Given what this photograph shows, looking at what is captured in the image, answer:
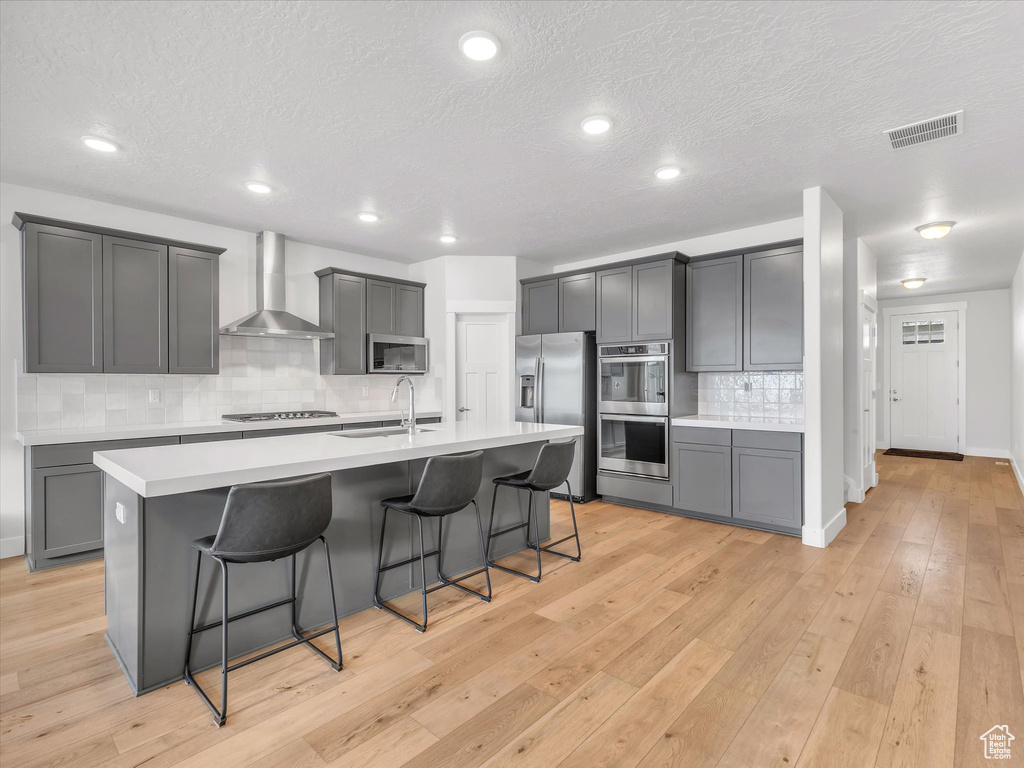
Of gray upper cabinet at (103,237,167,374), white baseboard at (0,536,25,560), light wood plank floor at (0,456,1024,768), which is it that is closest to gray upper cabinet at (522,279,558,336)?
light wood plank floor at (0,456,1024,768)

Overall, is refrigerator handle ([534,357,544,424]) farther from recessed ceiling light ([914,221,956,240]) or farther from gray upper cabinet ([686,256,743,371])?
recessed ceiling light ([914,221,956,240])

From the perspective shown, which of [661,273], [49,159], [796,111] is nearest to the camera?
[796,111]

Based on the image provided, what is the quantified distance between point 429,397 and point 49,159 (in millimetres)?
3717

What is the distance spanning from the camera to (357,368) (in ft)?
17.4

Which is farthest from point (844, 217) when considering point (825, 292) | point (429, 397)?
point (429, 397)

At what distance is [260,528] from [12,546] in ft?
10.3

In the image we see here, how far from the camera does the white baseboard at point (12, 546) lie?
365 centimetres

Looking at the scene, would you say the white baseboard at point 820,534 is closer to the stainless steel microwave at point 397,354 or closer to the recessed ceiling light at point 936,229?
Answer: the recessed ceiling light at point 936,229

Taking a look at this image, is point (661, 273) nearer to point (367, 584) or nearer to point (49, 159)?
point (367, 584)

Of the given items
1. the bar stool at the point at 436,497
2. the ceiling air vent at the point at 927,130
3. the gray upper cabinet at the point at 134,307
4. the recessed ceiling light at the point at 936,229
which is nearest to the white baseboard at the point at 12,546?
the gray upper cabinet at the point at 134,307

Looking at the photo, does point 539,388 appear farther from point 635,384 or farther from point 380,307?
point 380,307

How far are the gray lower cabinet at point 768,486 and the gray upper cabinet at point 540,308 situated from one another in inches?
90.8

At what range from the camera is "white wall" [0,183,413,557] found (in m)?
3.66

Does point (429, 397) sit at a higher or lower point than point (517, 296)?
lower
